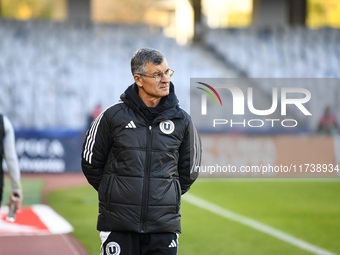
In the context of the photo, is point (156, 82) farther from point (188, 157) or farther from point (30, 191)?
point (30, 191)

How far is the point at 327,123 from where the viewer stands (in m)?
17.9

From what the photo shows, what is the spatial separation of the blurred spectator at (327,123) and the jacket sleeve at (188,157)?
13.9 meters

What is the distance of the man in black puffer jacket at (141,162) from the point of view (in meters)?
3.20

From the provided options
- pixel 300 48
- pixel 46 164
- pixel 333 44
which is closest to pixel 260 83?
pixel 300 48

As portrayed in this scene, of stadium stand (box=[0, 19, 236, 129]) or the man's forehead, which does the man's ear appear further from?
stadium stand (box=[0, 19, 236, 129])

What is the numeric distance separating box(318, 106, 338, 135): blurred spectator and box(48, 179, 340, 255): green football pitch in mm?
3300

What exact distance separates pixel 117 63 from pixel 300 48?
9.22 m

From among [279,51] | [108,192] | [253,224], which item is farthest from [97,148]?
[279,51]

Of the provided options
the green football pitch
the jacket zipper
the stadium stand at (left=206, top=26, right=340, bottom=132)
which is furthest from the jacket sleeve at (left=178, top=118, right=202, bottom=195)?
the stadium stand at (left=206, top=26, right=340, bottom=132)

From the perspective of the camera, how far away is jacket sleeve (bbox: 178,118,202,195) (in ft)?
11.3

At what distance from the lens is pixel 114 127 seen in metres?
3.26

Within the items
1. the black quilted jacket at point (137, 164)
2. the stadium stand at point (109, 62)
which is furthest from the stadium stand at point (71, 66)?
the black quilted jacket at point (137, 164)

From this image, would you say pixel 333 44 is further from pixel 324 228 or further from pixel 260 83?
pixel 324 228

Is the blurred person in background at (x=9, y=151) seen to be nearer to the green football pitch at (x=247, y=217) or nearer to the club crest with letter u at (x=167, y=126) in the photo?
the green football pitch at (x=247, y=217)
